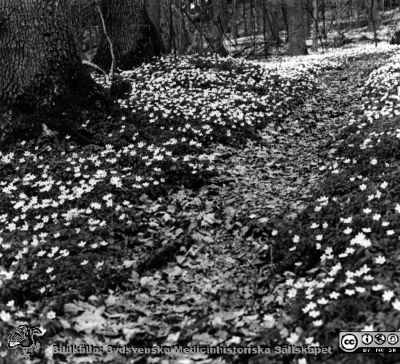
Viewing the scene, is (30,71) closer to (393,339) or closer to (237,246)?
(237,246)

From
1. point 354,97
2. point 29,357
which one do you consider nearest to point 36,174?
point 29,357

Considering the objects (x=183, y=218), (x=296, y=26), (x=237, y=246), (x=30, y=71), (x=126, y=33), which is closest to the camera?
(x=237, y=246)

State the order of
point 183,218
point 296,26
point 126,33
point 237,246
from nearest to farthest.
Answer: point 237,246
point 183,218
point 126,33
point 296,26

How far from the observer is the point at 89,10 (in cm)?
2934

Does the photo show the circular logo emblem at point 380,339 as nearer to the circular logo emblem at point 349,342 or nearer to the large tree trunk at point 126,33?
the circular logo emblem at point 349,342

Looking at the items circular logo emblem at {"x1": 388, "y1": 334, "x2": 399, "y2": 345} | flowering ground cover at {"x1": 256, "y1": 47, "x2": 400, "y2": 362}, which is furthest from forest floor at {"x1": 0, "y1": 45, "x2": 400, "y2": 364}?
circular logo emblem at {"x1": 388, "y1": 334, "x2": 399, "y2": 345}

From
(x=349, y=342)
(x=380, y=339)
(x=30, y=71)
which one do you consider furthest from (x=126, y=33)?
(x=380, y=339)

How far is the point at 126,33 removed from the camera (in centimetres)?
1490

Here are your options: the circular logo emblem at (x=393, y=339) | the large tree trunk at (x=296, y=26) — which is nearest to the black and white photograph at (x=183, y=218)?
the circular logo emblem at (x=393, y=339)

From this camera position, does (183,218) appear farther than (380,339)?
Yes

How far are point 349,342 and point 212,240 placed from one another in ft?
10.5

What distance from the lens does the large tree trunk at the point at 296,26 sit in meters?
24.1

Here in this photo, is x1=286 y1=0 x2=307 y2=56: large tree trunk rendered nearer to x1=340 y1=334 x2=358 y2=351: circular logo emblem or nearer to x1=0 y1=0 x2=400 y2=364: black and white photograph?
x1=0 y1=0 x2=400 y2=364: black and white photograph

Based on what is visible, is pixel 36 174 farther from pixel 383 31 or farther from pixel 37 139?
pixel 383 31
